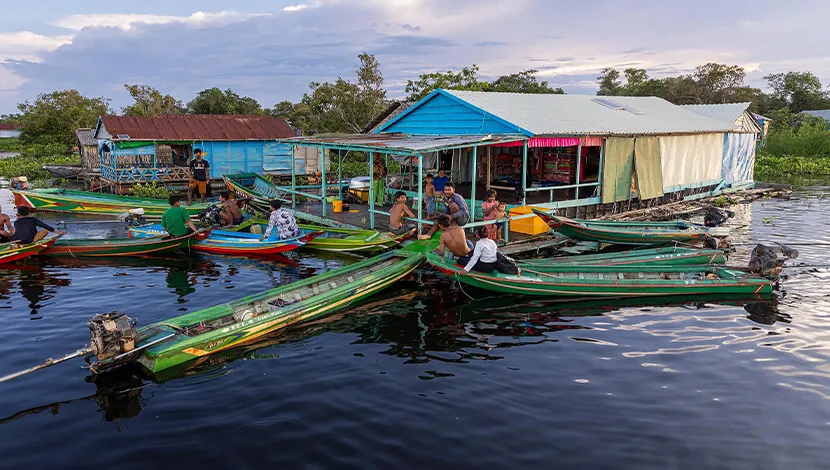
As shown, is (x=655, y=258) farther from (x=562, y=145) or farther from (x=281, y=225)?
(x=281, y=225)

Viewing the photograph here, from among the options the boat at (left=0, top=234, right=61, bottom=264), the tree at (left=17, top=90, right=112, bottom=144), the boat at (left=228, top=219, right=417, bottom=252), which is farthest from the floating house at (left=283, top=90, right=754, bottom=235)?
the tree at (left=17, top=90, right=112, bottom=144)

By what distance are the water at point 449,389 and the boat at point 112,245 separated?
247 cm

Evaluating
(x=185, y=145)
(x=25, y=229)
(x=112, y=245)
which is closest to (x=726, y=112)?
(x=185, y=145)

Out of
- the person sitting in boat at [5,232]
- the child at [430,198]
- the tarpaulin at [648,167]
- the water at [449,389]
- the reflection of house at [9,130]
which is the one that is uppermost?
the reflection of house at [9,130]

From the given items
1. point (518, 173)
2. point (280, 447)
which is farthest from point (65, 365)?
point (518, 173)

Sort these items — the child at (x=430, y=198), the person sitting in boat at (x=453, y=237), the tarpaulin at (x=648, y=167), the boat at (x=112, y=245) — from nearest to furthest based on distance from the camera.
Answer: the person sitting in boat at (x=453, y=237) → the boat at (x=112, y=245) → the child at (x=430, y=198) → the tarpaulin at (x=648, y=167)

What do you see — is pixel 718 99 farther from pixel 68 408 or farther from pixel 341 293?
pixel 68 408

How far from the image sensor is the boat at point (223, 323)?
25.2ft

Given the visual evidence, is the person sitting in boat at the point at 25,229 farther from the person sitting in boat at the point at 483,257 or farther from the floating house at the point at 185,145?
the floating house at the point at 185,145

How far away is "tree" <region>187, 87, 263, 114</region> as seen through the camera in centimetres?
4628

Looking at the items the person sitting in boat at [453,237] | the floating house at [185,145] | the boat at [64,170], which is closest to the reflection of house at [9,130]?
the boat at [64,170]

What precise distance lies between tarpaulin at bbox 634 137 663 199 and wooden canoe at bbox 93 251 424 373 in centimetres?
1033

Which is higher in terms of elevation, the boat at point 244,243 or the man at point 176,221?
the man at point 176,221

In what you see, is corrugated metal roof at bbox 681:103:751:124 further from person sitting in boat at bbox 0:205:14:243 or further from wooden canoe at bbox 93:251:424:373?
person sitting in boat at bbox 0:205:14:243
